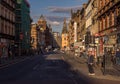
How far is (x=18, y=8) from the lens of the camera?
317ft

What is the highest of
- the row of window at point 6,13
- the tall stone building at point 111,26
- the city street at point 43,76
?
the row of window at point 6,13

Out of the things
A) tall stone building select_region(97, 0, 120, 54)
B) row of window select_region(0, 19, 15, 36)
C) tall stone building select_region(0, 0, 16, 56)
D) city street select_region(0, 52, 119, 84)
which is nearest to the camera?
city street select_region(0, 52, 119, 84)

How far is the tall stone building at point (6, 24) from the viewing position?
70688mm

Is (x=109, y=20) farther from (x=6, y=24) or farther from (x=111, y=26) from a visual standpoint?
(x=6, y=24)

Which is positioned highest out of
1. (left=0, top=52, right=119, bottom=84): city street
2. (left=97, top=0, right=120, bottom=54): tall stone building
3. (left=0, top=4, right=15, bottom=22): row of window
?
(left=0, top=4, right=15, bottom=22): row of window

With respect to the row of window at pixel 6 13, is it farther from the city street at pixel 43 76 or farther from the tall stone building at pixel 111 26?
the city street at pixel 43 76

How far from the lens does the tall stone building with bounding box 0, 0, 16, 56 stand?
7069cm

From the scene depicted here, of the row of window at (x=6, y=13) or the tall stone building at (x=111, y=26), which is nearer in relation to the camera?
the tall stone building at (x=111, y=26)

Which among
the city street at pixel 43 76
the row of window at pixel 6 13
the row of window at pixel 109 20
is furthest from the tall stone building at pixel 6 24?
the city street at pixel 43 76

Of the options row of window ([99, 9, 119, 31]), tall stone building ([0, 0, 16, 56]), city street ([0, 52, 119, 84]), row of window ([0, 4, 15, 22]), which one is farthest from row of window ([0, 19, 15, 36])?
city street ([0, 52, 119, 84])

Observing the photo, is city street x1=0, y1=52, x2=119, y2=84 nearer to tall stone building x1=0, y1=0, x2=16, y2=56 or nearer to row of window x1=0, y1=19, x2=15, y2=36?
tall stone building x1=0, y1=0, x2=16, y2=56

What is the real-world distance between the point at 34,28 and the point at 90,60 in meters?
137

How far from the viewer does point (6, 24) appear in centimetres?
7550

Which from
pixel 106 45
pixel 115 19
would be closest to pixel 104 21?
pixel 106 45
